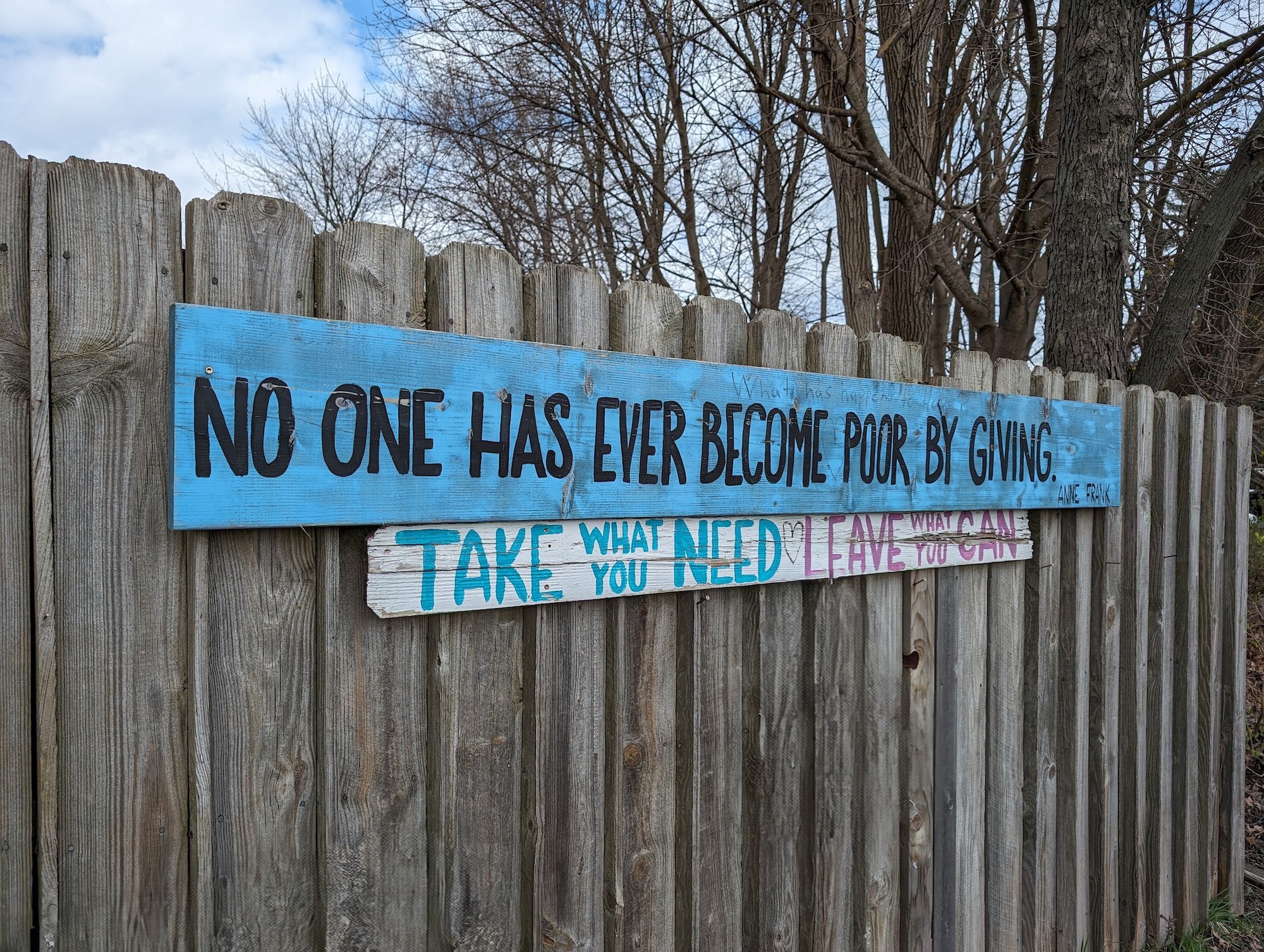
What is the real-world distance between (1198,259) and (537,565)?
395 cm

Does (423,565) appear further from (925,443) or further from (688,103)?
(688,103)

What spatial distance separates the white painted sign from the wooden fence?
0.06 metres

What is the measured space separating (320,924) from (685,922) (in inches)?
31.9

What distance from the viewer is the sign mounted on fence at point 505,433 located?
118cm

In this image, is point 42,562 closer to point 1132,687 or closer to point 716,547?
point 716,547

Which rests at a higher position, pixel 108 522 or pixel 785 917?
pixel 108 522

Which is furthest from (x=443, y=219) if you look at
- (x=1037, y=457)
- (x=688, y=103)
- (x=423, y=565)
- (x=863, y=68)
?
(x=423, y=565)

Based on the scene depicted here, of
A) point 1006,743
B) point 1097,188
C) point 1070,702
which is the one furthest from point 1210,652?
point 1097,188

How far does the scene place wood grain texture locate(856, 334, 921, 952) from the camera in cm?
215

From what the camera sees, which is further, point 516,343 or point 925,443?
point 925,443

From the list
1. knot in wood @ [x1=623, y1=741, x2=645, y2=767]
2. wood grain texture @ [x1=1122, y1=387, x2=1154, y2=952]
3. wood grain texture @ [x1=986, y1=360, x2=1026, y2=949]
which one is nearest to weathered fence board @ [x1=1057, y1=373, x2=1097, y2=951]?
wood grain texture @ [x1=986, y1=360, x2=1026, y2=949]

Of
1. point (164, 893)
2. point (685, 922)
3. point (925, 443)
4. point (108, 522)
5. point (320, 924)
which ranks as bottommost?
point (685, 922)

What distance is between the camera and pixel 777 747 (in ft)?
6.42

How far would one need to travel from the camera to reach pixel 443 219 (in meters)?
8.59
